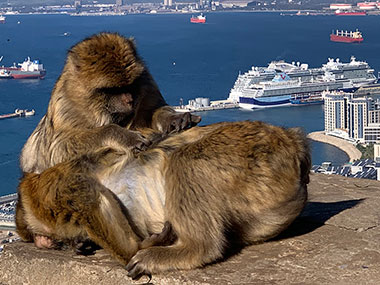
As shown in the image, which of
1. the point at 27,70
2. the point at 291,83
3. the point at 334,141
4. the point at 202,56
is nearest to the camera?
the point at 334,141

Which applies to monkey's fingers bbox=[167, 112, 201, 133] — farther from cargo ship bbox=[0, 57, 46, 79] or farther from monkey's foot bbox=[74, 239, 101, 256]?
cargo ship bbox=[0, 57, 46, 79]

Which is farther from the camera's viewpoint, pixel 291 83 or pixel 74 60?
pixel 291 83

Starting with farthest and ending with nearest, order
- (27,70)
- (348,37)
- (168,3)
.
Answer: (168,3)
(348,37)
(27,70)

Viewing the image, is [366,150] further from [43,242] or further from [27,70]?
[43,242]

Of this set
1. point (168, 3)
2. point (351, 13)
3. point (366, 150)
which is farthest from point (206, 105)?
point (168, 3)

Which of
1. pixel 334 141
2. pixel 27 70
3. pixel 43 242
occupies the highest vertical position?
pixel 43 242

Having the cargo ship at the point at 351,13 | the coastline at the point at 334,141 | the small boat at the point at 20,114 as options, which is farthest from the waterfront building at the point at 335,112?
the cargo ship at the point at 351,13

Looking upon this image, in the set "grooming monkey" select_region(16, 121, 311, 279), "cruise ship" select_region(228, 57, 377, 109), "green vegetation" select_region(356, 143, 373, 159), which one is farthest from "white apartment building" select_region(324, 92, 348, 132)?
"grooming monkey" select_region(16, 121, 311, 279)

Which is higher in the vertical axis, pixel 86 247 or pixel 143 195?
pixel 143 195
